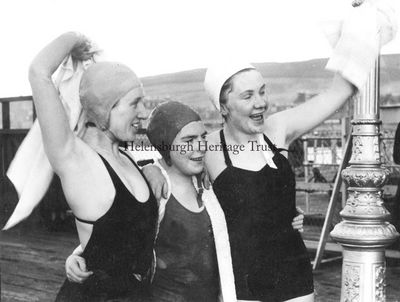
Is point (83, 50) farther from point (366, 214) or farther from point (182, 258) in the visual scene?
point (366, 214)

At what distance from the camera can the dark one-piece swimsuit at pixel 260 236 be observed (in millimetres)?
1731

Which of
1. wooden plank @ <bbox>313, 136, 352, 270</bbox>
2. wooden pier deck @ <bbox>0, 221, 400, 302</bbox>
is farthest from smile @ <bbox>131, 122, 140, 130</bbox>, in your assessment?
wooden pier deck @ <bbox>0, 221, 400, 302</bbox>

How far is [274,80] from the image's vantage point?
2.41 m

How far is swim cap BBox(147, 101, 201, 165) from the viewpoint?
65.1 inches

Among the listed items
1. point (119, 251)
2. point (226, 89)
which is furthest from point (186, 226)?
point (226, 89)

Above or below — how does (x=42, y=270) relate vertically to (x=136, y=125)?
below

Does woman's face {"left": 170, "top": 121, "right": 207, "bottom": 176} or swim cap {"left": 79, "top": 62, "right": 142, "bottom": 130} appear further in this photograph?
woman's face {"left": 170, "top": 121, "right": 207, "bottom": 176}

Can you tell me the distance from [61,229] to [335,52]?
17.3 ft

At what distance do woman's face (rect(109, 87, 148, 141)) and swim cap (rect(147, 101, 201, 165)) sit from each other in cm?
10

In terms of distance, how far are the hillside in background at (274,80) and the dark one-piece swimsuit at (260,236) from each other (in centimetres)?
69

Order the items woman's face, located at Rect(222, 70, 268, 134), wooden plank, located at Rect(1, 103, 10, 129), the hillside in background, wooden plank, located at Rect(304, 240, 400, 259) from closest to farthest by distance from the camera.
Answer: woman's face, located at Rect(222, 70, 268, 134)
the hillside in background
wooden plank, located at Rect(304, 240, 400, 259)
wooden plank, located at Rect(1, 103, 10, 129)

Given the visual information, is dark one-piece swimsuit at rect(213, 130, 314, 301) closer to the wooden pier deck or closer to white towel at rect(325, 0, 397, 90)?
white towel at rect(325, 0, 397, 90)

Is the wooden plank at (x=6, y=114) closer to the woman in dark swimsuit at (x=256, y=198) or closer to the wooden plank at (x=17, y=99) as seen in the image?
the wooden plank at (x=17, y=99)

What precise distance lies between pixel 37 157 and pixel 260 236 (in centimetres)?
71
